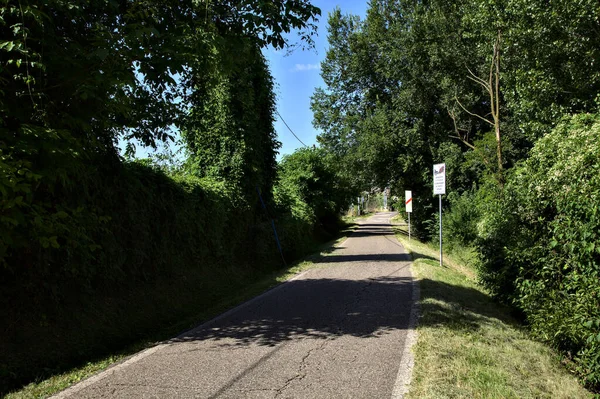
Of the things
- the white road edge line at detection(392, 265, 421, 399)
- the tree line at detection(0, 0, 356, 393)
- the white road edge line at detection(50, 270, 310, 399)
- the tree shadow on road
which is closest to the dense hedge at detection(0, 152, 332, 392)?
the tree line at detection(0, 0, 356, 393)

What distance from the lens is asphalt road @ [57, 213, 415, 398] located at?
4.20 m

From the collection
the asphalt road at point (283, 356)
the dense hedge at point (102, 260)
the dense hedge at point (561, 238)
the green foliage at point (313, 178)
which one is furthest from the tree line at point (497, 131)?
the dense hedge at point (102, 260)

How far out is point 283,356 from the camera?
16.9 ft

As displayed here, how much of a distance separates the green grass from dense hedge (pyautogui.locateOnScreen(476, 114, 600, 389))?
1.36 ft

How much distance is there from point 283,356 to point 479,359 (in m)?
2.31

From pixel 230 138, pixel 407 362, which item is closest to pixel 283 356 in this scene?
pixel 407 362

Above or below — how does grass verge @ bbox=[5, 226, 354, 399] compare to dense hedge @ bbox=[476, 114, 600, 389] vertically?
Result: below

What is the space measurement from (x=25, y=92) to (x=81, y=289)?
318 centimetres

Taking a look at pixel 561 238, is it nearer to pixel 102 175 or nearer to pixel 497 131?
pixel 102 175

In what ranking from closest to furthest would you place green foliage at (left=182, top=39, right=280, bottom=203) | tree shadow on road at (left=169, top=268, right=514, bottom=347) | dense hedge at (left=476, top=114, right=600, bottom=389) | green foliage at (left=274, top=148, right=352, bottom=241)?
1. dense hedge at (left=476, top=114, right=600, bottom=389)
2. tree shadow on road at (left=169, top=268, right=514, bottom=347)
3. green foliage at (left=182, top=39, right=280, bottom=203)
4. green foliage at (left=274, top=148, right=352, bottom=241)

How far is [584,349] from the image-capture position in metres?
5.43

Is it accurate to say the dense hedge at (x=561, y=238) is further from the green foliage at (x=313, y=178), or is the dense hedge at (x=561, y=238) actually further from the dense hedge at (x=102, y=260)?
the green foliage at (x=313, y=178)

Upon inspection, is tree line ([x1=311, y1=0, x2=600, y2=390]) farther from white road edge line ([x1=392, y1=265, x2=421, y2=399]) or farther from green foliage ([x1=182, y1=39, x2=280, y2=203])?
green foliage ([x1=182, y1=39, x2=280, y2=203])

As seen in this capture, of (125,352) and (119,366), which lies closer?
(119,366)
